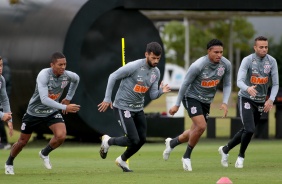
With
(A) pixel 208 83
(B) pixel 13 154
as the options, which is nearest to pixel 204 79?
(A) pixel 208 83

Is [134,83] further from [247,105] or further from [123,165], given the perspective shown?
[247,105]

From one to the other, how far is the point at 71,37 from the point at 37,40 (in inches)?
41.4

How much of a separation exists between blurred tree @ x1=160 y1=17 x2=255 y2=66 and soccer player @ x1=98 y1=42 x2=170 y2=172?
137 feet

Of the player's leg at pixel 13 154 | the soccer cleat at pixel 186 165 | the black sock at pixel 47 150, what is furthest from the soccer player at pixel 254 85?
the player's leg at pixel 13 154

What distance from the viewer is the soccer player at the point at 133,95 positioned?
1598 centimetres

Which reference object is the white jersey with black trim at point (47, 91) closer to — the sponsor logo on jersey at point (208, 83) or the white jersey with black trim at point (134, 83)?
the white jersey with black trim at point (134, 83)

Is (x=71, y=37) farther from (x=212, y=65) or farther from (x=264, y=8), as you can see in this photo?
(x=212, y=65)

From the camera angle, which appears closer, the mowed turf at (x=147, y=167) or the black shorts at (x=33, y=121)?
the mowed turf at (x=147, y=167)

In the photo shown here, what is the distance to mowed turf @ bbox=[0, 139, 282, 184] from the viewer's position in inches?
585

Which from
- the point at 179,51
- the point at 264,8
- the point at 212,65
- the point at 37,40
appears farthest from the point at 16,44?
the point at 179,51

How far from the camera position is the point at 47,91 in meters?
16.1

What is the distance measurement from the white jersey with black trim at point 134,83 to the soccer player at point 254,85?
1.74 m

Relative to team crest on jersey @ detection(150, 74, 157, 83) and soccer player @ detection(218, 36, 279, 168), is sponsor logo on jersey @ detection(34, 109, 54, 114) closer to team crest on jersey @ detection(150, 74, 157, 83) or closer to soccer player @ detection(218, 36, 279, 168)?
team crest on jersey @ detection(150, 74, 157, 83)

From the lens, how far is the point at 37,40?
24.4m
